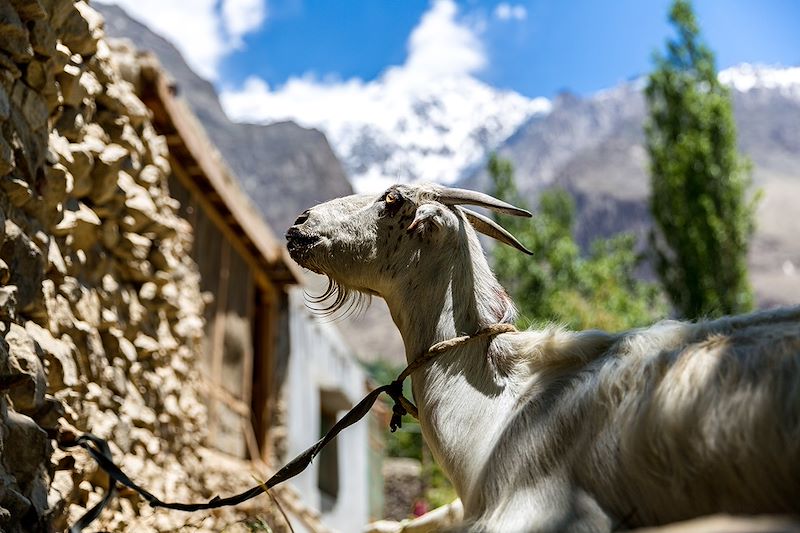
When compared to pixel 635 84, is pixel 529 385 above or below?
below

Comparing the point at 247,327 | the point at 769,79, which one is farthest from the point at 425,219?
the point at 769,79

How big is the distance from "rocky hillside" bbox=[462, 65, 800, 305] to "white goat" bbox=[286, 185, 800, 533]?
75.1 feet

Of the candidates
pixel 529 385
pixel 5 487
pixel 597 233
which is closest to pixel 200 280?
pixel 5 487

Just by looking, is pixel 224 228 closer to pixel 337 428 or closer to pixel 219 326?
pixel 219 326

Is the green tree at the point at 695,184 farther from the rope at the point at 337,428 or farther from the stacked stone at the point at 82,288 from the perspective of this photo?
the rope at the point at 337,428

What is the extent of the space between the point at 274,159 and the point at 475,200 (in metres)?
54.9

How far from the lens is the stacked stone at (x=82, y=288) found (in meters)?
3.35

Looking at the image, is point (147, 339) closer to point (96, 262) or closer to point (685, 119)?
point (96, 262)

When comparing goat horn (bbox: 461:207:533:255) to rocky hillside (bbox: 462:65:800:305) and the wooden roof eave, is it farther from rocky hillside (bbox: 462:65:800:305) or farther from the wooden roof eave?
rocky hillside (bbox: 462:65:800:305)

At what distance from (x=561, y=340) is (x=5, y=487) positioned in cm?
205

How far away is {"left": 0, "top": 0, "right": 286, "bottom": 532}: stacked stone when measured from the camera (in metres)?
3.35

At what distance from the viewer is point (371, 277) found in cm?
316

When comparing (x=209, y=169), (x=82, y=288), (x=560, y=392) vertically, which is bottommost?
(x=560, y=392)

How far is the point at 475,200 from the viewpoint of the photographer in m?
3.01
